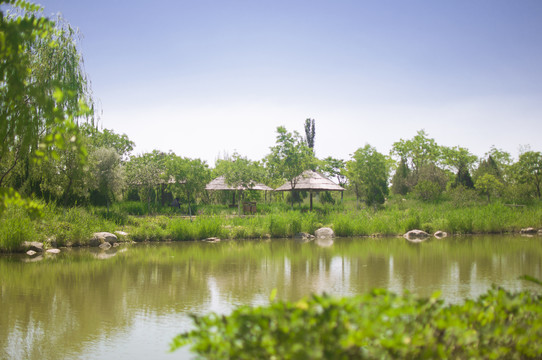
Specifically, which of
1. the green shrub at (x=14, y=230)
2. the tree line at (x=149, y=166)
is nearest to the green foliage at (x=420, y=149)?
the tree line at (x=149, y=166)

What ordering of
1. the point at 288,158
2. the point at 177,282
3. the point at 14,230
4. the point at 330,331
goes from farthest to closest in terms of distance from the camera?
the point at 288,158 → the point at 14,230 → the point at 177,282 → the point at 330,331

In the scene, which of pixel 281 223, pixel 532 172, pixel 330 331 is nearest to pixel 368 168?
pixel 532 172

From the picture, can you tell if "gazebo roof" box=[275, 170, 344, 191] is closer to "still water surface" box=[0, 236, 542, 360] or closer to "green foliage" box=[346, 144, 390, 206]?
"green foliage" box=[346, 144, 390, 206]

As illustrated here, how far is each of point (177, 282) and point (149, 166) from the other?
20.1m

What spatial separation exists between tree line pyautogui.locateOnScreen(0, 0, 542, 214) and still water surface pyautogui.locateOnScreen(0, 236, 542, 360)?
2.45 meters

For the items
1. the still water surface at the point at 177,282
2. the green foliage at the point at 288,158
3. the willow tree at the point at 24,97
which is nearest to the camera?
the willow tree at the point at 24,97

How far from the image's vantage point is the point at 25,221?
14.6 meters

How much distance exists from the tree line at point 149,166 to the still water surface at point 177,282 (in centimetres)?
245

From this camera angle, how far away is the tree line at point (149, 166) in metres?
9.98

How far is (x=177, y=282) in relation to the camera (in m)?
9.62

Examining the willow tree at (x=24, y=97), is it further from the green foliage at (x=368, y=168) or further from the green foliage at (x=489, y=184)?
the green foliage at (x=489, y=184)

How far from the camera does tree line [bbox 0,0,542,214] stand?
998cm

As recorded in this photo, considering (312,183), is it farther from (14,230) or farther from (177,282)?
(177,282)

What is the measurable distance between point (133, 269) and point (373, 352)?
394 inches
